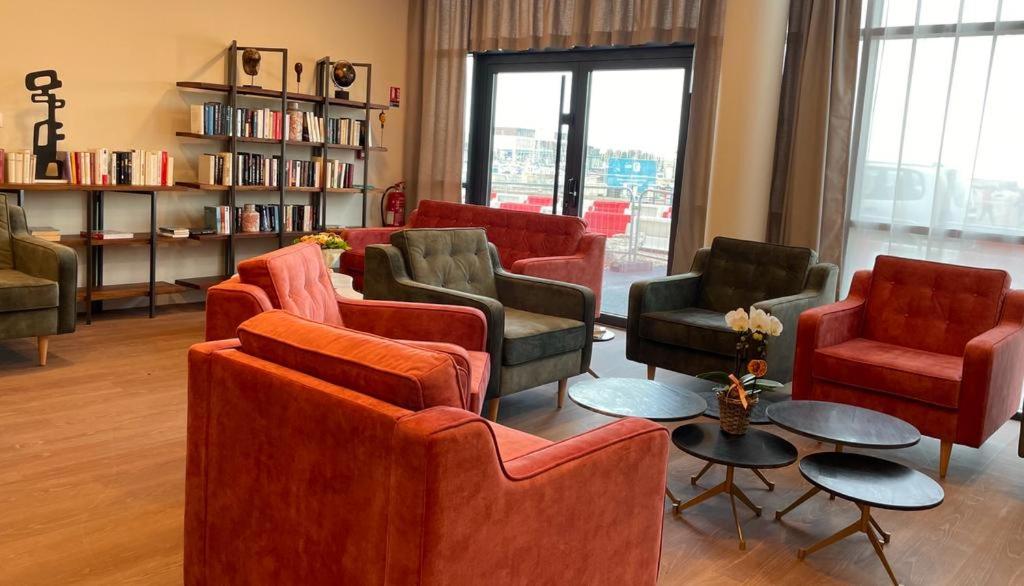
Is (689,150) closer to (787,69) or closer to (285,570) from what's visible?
(787,69)

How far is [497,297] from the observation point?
4863 millimetres

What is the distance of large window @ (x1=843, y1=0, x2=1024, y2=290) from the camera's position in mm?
4969

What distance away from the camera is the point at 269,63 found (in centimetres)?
701

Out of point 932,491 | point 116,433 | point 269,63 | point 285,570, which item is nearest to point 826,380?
point 932,491

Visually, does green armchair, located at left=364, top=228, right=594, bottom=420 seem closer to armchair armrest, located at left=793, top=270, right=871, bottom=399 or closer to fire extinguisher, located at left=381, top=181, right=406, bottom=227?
armchair armrest, located at left=793, top=270, right=871, bottom=399

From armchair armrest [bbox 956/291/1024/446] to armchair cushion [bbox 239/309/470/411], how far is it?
107 inches

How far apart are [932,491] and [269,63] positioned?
5859 millimetres

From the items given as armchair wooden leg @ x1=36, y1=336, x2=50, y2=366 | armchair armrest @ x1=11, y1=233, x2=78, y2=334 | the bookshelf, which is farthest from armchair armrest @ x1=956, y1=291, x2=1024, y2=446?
the bookshelf

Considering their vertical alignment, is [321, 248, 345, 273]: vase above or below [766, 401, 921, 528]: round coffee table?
above

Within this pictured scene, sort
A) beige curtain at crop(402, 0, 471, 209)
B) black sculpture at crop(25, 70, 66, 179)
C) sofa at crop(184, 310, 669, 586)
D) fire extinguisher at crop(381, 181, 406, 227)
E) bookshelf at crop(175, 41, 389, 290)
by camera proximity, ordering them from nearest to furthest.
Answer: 1. sofa at crop(184, 310, 669, 586)
2. black sculpture at crop(25, 70, 66, 179)
3. bookshelf at crop(175, 41, 389, 290)
4. beige curtain at crop(402, 0, 471, 209)
5. fire extinguisher at crop(381, 181, 406, 227)

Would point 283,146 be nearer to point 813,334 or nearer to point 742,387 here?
point 813,334

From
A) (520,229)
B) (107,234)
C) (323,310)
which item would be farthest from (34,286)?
(520,229)

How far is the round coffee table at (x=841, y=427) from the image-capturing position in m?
3.04

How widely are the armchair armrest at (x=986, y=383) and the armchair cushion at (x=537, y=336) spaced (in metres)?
1.76
